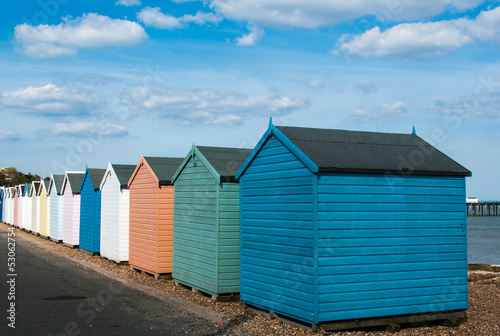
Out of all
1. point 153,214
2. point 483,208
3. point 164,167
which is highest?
point 164,167

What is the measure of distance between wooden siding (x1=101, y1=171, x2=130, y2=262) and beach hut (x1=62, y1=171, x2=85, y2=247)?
541 cm

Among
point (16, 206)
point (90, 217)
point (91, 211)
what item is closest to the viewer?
point (91, 211)

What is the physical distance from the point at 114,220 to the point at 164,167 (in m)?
4.63

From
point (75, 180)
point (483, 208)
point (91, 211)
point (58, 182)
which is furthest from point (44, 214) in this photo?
point (483, 208)

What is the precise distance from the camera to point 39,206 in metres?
35.4

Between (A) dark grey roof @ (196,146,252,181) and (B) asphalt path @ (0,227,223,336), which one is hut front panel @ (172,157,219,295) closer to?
(A) dark grey roof @ (196,146,252,181)

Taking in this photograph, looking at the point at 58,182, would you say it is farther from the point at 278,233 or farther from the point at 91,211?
the point at 278,233

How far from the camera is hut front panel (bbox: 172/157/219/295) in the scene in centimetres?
1244

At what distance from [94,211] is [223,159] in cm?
1119

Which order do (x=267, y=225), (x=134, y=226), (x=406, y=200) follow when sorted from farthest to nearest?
1. (x=134, y=226)
2. (x=267, y=225)
3. (x=406, y=200)

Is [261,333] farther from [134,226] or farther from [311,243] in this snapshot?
[134,226]

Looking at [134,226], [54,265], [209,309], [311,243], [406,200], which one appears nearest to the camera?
[311,243]

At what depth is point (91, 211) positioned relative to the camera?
75.1 ft

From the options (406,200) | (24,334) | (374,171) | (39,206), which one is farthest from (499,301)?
(39,206)
